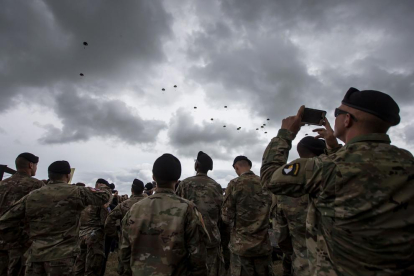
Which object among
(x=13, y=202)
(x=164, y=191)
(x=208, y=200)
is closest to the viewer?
(x=164, y=191)

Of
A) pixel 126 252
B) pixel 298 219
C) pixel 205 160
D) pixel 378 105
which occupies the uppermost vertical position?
A: pixel 205 160

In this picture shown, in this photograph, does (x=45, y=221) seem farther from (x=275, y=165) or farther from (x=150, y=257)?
A: (x=275, y=165)

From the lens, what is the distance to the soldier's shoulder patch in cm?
195

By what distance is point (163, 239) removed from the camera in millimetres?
3021

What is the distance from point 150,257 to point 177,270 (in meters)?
0.37

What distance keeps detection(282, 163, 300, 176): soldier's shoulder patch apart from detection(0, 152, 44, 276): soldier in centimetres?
622

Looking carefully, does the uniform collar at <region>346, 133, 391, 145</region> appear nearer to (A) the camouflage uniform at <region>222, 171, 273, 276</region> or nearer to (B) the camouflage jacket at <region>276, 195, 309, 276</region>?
(B) the camouflage jacket at <region>276, 195, 309, 276</region>

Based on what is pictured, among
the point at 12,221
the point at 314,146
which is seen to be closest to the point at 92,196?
the point at 12,221

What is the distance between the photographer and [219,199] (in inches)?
255

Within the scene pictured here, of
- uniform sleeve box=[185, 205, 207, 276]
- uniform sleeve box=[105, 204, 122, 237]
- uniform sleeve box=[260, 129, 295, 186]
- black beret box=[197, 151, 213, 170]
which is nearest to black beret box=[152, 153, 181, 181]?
uniform sleeve box=[185, 205, 207, 276]

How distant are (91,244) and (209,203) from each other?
4571mm

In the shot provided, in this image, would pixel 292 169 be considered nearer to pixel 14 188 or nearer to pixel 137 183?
pixel 137 183

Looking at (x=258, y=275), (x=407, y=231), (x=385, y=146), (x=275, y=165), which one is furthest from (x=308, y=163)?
(x=258, y=275)

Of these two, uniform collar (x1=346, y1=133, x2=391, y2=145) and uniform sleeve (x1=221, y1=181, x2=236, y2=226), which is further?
uniform sleeve (x1=221, y1=181, x2=236, y2=226)
